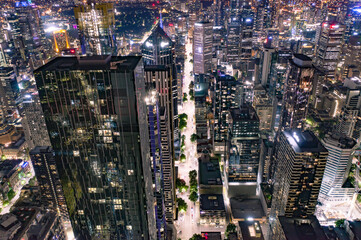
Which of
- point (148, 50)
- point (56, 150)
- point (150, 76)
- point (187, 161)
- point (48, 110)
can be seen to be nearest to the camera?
point (48, 110)

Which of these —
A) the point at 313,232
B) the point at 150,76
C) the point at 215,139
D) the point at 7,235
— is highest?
the point at 150,76

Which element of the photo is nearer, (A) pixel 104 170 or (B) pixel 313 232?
(A) pixel 104 170

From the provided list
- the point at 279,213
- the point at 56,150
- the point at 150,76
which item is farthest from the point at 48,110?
the point at 279,213

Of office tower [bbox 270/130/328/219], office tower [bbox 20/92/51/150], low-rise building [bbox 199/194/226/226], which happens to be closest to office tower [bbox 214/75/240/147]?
low-rise building [bbox 199/194/226/226]

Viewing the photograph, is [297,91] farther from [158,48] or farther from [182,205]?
[182,205]

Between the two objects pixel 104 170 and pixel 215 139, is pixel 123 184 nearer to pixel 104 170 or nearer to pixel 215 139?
pixel 104 170

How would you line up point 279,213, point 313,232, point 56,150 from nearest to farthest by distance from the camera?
point 56,150, point 313,232, point 279,213

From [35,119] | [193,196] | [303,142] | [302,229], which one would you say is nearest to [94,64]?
[302,229]
